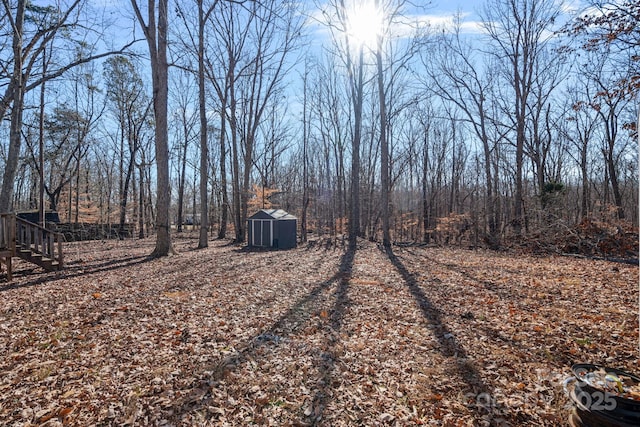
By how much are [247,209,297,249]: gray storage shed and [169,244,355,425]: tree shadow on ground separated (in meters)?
8.31

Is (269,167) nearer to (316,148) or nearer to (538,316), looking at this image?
(316,148)

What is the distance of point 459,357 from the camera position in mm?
3510

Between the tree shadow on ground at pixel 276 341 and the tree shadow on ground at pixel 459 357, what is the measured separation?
1230 mm

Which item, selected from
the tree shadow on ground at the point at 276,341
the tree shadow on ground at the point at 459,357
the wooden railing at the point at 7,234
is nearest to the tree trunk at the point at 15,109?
the wooden railing at the point at 7,234

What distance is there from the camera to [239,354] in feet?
11.8

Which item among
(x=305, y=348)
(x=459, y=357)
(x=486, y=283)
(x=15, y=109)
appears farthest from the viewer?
(x=15, y=109)

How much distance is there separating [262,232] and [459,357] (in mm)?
11837

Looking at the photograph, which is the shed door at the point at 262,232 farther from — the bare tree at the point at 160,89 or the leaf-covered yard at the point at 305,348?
the leaf-covered yard at the point at 305,348

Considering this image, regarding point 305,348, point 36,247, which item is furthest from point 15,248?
point 305,348

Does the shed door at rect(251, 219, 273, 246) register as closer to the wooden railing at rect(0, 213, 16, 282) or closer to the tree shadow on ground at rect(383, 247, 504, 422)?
the wooden railing at rect(0, 213, 16, 282)

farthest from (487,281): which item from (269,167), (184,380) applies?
(269,167)

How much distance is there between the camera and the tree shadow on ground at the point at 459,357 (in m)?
2.72

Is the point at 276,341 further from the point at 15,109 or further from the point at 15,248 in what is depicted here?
the point at 15,109

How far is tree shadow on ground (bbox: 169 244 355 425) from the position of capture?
269 cm
